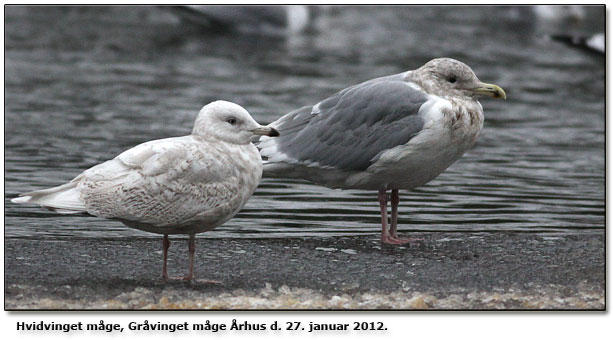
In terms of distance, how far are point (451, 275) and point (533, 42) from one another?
14927mm

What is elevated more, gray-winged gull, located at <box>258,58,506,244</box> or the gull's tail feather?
gray-winged gull, located at <box>258,58,506,244</box>

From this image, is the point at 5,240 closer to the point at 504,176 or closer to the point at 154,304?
the point at 154,304

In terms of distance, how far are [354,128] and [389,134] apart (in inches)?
13.2

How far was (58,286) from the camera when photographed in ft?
19.0

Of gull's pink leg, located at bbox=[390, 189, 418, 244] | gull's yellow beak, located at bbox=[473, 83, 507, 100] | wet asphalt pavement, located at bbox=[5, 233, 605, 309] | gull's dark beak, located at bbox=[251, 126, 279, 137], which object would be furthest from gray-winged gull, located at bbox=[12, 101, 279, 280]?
gull's yellow beak, located at bbox=[473, 83, 507, 100]

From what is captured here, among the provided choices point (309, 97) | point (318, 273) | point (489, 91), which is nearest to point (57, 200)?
point (318, 273)

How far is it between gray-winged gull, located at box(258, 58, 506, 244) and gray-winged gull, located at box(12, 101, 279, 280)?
1585 millimetres

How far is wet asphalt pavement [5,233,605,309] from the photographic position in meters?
5.66

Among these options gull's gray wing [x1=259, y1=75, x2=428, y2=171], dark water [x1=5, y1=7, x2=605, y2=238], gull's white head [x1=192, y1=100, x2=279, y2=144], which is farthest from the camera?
dark water [x1=5, y1=7, x2=605, y2=238]

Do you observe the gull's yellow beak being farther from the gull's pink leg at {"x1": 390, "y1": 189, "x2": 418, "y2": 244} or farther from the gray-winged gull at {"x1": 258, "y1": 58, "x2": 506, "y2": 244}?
the gull's pink leg at {"x1": 390, "y1": 189, "x2": 418, "y2": 244}

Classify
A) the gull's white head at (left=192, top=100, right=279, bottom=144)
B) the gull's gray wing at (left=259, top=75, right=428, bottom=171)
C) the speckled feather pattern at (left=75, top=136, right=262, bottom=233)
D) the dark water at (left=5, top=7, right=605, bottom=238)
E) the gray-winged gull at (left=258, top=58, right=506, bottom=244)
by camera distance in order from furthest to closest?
1. the dark water at (left=5, top=7, right=605, bottom=238)
2. the gull's gray wing at (left=259, top=75, right=428, bottom=171)
3. the gray-winged gull at (left=258, top=58, right=506, bottom=244)
4. the gull's white head at (left=192, top=100, right=279, bottom=144)
5. the speckled feather pattern at (left=75, top=136, right=262, bottom=233)

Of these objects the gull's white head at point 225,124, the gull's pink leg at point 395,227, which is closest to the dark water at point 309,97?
the gull's pink leg at point 395,227

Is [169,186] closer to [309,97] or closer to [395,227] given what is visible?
[395,227]

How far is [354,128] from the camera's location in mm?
7391
